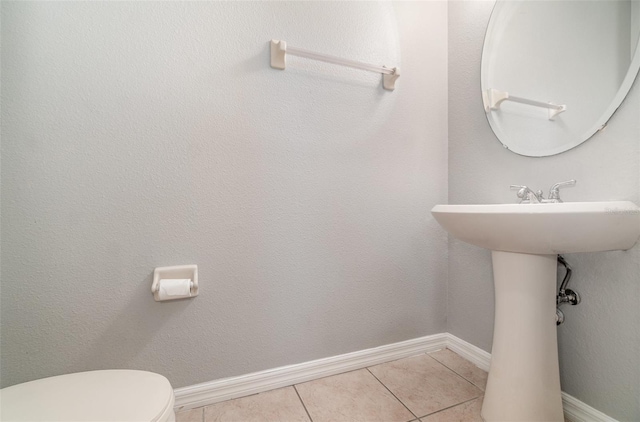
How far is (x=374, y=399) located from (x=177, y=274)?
910 millimetres

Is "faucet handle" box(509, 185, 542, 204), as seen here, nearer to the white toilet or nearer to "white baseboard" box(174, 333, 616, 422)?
"white baseboard" box(174, 333, 616, 422)

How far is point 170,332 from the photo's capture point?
3.41ft

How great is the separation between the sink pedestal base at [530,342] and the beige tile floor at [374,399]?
19 centimetres

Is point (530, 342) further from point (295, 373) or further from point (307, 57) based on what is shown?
point (307, 57)

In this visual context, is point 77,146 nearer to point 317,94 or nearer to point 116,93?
point 116,93

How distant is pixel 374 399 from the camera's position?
1.11 m

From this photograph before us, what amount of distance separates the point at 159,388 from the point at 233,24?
1241mm

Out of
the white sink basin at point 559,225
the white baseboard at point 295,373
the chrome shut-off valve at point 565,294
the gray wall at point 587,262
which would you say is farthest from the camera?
the white baseboard at point 295,373

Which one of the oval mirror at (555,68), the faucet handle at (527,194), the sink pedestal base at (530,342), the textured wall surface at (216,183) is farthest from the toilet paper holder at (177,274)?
the oval mirror at (555,68)

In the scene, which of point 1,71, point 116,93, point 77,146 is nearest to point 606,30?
point 116,93

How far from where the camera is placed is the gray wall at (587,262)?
86 cm

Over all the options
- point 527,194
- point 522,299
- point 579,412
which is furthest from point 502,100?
point 579,412

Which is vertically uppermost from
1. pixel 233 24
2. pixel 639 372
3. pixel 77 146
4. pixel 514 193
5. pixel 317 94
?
pixel 233 24

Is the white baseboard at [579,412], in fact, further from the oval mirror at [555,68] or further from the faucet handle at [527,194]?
the oval mirror at [555,68]
